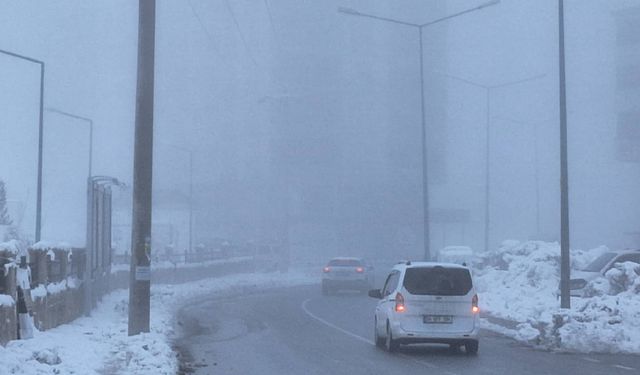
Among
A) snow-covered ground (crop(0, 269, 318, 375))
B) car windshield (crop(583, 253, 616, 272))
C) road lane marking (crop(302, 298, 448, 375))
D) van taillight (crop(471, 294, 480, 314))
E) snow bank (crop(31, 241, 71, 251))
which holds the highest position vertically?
snow bank (crop(31, 241, 71, 251))

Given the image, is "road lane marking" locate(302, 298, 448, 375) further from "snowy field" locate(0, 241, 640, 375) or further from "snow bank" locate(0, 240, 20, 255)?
"snow bank" locate(0, 240, 20, 255)

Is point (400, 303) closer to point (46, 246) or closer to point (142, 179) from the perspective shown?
point (142, 179)

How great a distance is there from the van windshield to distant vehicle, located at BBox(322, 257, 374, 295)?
25.4 metres

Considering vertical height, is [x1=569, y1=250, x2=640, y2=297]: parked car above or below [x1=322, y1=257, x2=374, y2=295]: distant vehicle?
above

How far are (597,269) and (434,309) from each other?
13430 mm

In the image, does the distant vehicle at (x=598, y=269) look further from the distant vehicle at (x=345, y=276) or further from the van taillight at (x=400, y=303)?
the distant vehicle at (x=345, y=276)

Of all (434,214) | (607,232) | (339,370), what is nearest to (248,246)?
(434,214)

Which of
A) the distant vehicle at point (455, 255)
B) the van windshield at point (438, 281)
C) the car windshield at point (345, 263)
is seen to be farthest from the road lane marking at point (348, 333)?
the distant vehicle at point (455, 255)

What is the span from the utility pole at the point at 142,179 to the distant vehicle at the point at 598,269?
47.9 ft

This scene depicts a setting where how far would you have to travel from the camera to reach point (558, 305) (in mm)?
25750

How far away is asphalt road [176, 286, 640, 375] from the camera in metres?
15.7

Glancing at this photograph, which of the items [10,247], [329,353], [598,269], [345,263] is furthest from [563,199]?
[345,263]

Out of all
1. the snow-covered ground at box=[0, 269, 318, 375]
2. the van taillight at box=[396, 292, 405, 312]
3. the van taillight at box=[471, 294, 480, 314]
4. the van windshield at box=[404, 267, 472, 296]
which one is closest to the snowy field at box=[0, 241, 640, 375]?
the snow-covered ground at box=[0, 269, 318, 375]

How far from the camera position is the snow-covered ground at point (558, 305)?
19.5 metres
